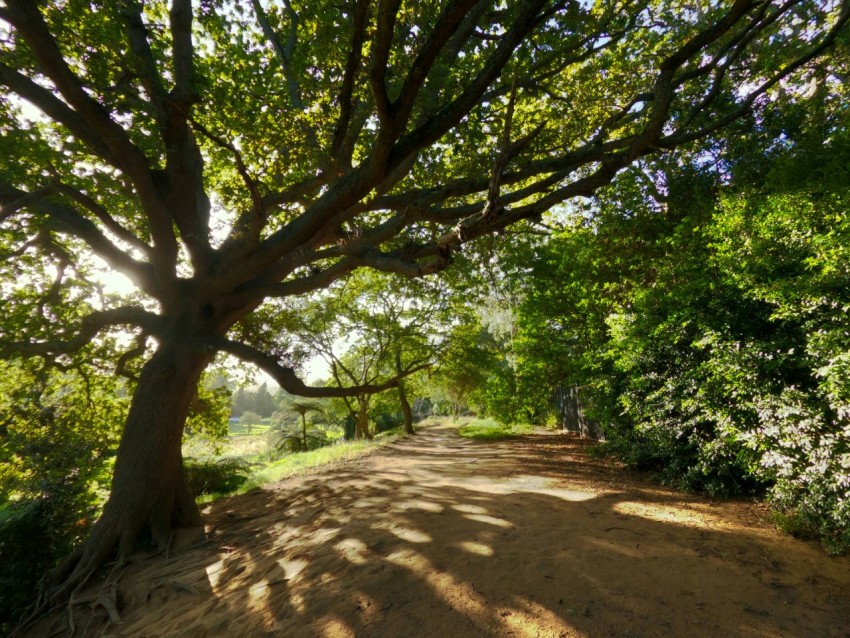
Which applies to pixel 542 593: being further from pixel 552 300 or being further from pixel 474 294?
pixel 474 294

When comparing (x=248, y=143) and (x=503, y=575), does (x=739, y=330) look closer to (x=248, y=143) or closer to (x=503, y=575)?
(x=503, y=575)

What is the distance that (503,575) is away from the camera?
343 cm

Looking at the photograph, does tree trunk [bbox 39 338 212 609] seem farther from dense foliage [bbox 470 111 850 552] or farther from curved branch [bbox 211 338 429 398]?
dense foliage [bbox 470 111 850 552]

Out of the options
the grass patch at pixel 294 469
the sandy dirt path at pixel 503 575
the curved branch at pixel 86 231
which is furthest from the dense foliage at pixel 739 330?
the grass patch at pixel 294 469

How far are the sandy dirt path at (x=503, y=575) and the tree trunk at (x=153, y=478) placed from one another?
0.66m

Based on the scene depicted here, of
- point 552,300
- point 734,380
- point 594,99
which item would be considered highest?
point 594,99

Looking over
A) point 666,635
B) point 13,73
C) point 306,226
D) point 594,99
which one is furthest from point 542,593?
point 594,99


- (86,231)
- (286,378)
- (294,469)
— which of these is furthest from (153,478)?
(294,469)

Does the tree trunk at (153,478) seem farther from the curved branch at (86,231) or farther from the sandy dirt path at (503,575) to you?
the curved branch at (86,231)

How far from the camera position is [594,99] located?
783 cm

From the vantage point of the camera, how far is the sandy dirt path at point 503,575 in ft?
9.11

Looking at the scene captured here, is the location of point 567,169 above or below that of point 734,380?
above

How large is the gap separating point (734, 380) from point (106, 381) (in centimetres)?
1441

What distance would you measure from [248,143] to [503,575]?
752cm
